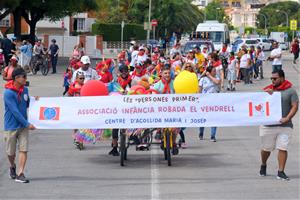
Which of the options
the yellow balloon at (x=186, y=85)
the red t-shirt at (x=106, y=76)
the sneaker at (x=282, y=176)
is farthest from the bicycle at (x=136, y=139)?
the red t-shirt at (x=106, y=76)

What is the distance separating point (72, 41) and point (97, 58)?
8.69 metres

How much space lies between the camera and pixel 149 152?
50.0 feet

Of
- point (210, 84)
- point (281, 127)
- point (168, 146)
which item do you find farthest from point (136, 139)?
point (210, 84)

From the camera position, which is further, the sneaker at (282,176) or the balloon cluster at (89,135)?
the balloon cluster at (89,135)

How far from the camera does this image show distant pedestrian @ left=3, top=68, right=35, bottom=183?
11.7 metres

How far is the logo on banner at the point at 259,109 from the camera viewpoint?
498 inches

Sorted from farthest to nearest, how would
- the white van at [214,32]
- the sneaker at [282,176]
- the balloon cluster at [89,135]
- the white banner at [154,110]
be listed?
the white van at [214,32] → the balloon cluster at [89,135] → the white banner at [154,110] → the sneaker at [282,176]

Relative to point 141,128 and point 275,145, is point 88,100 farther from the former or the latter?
point 275,145

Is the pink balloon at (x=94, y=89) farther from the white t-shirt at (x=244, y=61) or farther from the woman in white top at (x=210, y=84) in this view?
the white t-shirt at (x=244, y=61)

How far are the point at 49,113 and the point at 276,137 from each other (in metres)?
3.62

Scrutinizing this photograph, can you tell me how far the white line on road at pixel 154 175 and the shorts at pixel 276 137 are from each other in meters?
1.76

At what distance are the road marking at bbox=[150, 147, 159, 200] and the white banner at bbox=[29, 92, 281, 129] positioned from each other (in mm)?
775

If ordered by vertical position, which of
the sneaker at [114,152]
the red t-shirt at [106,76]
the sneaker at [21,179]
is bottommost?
the sneaker at [114,152]

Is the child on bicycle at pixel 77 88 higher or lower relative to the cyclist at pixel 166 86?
lower
